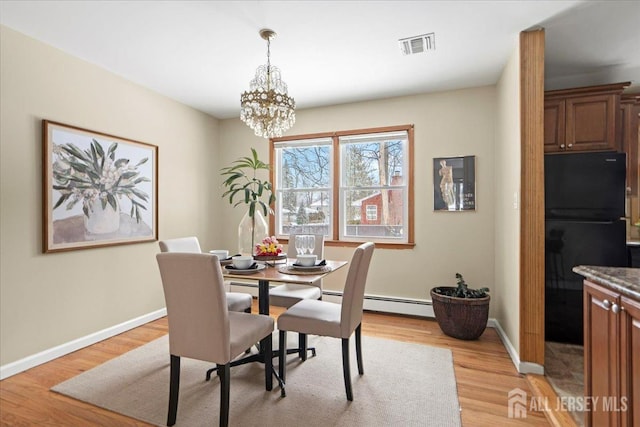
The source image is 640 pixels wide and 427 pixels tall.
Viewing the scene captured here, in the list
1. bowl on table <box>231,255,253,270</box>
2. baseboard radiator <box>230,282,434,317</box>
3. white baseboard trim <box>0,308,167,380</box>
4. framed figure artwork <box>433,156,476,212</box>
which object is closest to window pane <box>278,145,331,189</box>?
framed figure artwork <box>433,156,476,212</box>

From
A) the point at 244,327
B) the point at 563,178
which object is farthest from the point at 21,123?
the point at 563,178

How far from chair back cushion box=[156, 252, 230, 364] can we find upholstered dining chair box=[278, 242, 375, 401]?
21.3 inches

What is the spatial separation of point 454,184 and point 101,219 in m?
3.65

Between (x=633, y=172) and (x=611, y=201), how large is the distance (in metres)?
1.13

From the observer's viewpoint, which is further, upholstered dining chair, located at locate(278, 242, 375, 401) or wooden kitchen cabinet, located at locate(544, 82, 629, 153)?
wooden kitchen cabinet, located at locate(544, 82, 629, 153)

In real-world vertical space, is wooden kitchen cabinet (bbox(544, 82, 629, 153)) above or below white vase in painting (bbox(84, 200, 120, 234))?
above

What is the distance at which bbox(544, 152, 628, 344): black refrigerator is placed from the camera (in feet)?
8.64

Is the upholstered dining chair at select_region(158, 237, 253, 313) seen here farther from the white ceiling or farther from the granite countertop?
the granite countertop

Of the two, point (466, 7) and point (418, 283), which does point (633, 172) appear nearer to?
point (418, 283)

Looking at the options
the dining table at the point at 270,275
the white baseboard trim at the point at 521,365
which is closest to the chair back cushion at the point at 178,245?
the dining table at the point at 270,275

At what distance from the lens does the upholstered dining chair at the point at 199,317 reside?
1.69 meters

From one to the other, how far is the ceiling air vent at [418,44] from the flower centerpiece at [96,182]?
2.88 metres

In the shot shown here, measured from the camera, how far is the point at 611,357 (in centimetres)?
128

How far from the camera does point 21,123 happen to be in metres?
2.46
